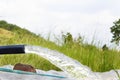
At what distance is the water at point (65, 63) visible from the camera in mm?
2486

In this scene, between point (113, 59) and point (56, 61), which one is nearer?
point (56, 61)

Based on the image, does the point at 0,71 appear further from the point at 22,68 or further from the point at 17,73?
the point at 22,68

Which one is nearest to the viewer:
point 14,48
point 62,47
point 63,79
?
point 14,48

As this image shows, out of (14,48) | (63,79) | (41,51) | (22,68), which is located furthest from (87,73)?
(22,68)

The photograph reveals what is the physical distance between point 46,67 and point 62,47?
95 cm

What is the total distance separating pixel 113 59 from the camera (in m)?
7.49

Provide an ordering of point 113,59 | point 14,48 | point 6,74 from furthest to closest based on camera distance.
→ point 113,59 < point 6,74 < point 14,48

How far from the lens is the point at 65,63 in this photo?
251 centimetres

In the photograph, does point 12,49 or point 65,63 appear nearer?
point 65,63

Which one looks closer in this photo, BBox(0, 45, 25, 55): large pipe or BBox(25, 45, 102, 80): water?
BBox(25, 45, 102, 80): water

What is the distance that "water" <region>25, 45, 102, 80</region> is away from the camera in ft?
8.16

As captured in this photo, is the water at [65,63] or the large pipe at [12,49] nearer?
the water at [65,63]

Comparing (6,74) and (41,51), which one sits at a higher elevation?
(41,51)

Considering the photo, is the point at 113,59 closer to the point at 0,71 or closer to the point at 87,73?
the point at 0,71
